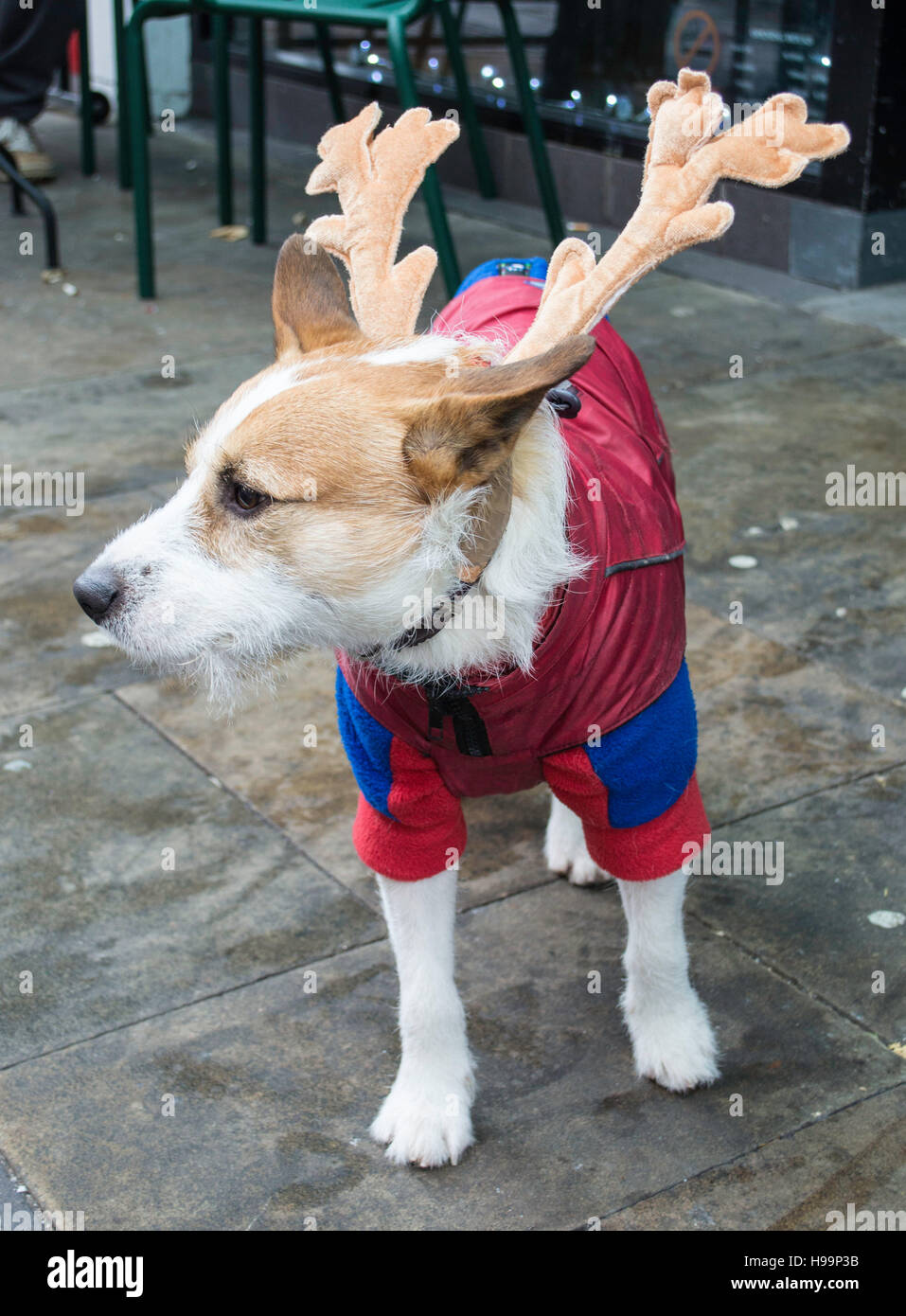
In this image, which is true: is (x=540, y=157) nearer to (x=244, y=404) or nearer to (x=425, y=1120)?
(x=244, y=404)

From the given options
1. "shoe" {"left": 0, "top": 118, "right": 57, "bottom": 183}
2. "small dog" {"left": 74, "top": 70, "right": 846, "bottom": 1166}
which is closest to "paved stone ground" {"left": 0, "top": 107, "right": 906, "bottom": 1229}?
"small dog" {"left": 74, "top": 70, "right": 846, "bottom": 1166}

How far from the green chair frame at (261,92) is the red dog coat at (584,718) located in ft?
12.2

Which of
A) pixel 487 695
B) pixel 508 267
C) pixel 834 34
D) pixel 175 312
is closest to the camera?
pixel 487 695

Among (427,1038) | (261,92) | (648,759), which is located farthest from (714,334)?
(427,1038)

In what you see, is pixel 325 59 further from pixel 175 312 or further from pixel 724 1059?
pixel 724 1059

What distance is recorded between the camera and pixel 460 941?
3195 millimetres

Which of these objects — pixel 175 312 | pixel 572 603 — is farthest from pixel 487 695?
pixel 175 312

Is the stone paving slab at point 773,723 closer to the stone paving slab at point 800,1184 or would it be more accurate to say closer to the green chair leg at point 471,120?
the stone paving slab at point 800,1184

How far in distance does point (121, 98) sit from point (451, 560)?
6.80m

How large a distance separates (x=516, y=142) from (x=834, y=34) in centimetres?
221

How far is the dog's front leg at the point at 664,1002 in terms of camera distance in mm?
2701

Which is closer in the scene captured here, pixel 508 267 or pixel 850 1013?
pixel 850 1013
